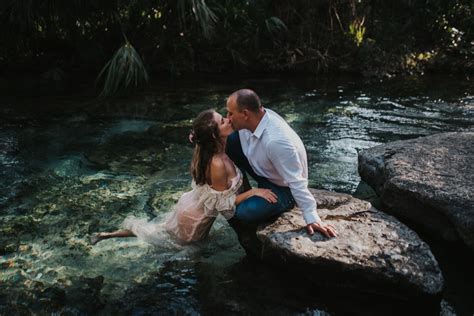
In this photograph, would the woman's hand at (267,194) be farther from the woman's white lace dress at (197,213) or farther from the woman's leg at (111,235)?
the woman's leg at (111,235)

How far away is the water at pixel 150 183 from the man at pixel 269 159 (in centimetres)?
48

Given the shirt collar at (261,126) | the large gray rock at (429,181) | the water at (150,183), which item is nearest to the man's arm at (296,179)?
the shirt collar at (261,126)

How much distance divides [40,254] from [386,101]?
659 centimetres

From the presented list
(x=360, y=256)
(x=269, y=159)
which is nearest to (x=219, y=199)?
(x=269, y=159)

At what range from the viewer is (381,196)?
4.12 m

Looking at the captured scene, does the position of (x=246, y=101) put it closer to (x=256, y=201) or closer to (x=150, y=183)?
(x=256, y=201)

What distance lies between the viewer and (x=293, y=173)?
3.36 meters

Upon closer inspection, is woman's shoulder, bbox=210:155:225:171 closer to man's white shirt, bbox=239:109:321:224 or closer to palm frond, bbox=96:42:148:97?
man's white shirt, bbox=239:109:321:224

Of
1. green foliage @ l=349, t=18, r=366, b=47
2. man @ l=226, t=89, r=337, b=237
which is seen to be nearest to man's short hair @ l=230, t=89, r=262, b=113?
man @ l=226, t=89, r=337, b=237

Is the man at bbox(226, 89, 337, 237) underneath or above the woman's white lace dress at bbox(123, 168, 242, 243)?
above

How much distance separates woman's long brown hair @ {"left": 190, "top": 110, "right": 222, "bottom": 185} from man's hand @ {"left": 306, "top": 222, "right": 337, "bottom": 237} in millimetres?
954

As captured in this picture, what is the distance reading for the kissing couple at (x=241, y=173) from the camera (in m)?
3.35

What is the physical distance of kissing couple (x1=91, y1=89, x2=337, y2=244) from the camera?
11.0ft

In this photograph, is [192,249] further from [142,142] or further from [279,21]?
[279,21]
